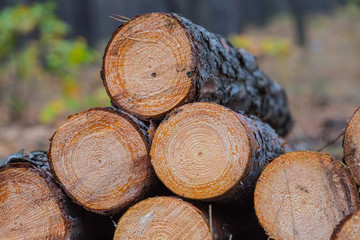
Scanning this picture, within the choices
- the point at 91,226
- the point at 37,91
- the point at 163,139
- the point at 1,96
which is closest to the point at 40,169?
the point at 91,226

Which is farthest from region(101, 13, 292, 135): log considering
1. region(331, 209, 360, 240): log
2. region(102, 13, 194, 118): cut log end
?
region(331, 209, 360, 240): log

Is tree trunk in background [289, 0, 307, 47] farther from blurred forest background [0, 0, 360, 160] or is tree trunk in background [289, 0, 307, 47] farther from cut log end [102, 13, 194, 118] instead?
cut log end [102, 13, 194, 118]

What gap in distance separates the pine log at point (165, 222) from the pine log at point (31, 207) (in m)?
0.36

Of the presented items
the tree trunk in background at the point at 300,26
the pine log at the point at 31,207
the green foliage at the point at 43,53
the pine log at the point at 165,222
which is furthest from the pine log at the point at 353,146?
the tree trunk in background at the point at 300,26

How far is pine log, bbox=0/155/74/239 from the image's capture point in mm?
2133

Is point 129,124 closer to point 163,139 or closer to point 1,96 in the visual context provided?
point 163,139

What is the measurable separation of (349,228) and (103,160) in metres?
1.27

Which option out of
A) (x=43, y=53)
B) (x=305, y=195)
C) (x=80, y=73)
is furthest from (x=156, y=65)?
(x=80, y=73)

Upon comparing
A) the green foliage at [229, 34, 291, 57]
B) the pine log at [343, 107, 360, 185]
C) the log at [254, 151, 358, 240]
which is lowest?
the green foliage at [229, 34, 291, 57]

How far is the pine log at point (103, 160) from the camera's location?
6.86 ft

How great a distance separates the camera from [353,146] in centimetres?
188

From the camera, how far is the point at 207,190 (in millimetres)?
1973

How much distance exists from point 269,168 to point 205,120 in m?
0.42

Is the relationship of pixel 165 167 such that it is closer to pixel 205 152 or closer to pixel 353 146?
pixel 205 152
